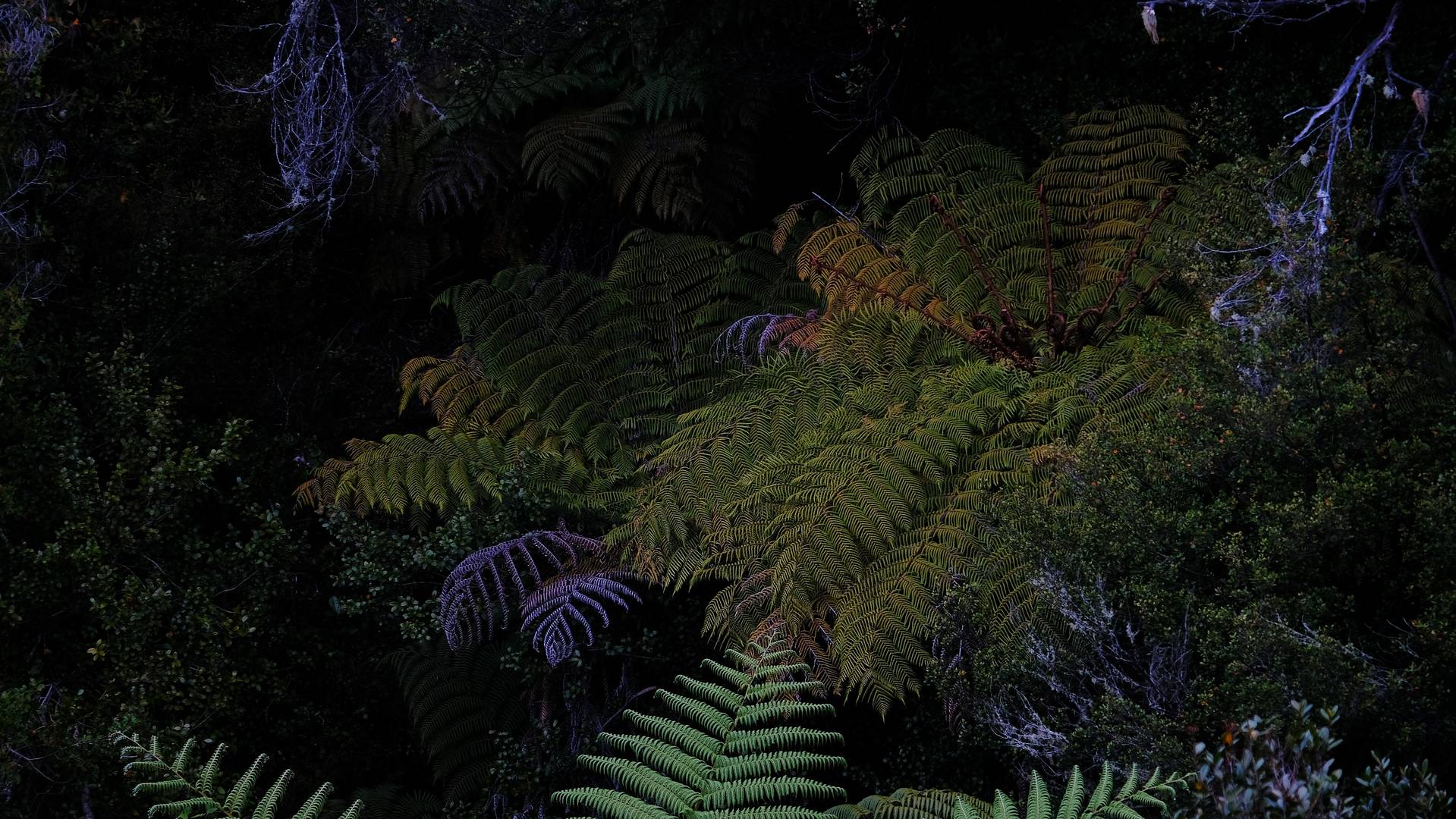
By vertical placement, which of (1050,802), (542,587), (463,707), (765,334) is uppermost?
(765,334)

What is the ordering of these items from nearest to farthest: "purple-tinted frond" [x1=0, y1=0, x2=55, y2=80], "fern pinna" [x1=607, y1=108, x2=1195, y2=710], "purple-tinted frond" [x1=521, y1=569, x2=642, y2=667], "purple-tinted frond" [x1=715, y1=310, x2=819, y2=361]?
"fern pinna" [x1=607, y1=108, x2=1195, y2=710] → "purple-tinted frond" [x1=521, y1=569, x2=642, y2=667] → "purple-tinted frond" [x1=715, y1=310, x2=819, y2=361] → "purple-tinted frond" [x1=0, y1=0, x2=55, y2=80]

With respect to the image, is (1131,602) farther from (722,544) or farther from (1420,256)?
(1420,256)

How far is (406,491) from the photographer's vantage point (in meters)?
4.93

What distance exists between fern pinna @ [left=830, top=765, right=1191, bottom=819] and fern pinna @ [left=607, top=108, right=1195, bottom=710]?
0.37 m

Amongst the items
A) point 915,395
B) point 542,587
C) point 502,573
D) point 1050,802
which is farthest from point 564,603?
point 1050,802

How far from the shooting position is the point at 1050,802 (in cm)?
290

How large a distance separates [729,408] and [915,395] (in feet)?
2.59

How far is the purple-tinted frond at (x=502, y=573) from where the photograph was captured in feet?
14.6

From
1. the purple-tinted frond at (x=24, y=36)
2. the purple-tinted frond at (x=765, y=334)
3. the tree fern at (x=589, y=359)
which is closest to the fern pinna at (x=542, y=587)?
the tree fern at (x=589, y=359)

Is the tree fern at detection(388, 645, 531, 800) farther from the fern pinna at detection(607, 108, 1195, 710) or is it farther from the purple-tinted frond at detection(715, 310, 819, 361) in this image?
the purple-tinted frond at detection(715, 310, 819, 361)

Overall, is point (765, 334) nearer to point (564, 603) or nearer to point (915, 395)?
point (915, 395)

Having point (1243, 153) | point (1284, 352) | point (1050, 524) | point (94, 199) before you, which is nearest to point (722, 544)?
point (1050, 524)

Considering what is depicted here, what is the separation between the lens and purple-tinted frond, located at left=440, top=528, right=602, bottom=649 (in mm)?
4441

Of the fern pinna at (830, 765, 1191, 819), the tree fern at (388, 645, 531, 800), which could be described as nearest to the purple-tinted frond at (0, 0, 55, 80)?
the tree fern at (388, 645, 531, 800)
